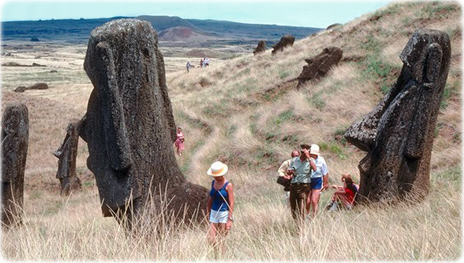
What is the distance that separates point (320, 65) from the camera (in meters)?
25.0

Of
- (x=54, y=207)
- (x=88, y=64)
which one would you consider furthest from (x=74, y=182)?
(x=88, y=64)

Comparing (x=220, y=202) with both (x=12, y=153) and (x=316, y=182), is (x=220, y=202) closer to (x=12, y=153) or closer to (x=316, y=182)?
(x=316, y=182)

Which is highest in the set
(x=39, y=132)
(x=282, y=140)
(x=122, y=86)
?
(x=122, y=86)

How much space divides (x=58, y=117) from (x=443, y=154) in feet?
64.7

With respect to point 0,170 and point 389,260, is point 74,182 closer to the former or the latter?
point 0,170

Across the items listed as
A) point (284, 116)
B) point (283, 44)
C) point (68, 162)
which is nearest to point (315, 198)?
point (68, 162)

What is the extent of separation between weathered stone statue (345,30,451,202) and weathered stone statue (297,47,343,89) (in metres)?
15.2

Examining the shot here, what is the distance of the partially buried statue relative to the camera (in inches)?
312

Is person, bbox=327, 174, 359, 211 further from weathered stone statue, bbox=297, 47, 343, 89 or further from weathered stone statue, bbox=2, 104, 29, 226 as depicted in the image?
weathered stone statue, bbox=297, 47, 343, 89

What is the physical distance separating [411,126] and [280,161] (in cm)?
758

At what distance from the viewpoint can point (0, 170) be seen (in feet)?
36.9

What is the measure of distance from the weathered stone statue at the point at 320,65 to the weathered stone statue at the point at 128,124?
16.8 meters

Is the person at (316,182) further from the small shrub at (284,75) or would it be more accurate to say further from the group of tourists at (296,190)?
the small shrub at (284,75)

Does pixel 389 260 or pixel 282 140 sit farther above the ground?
pixel 389 260
